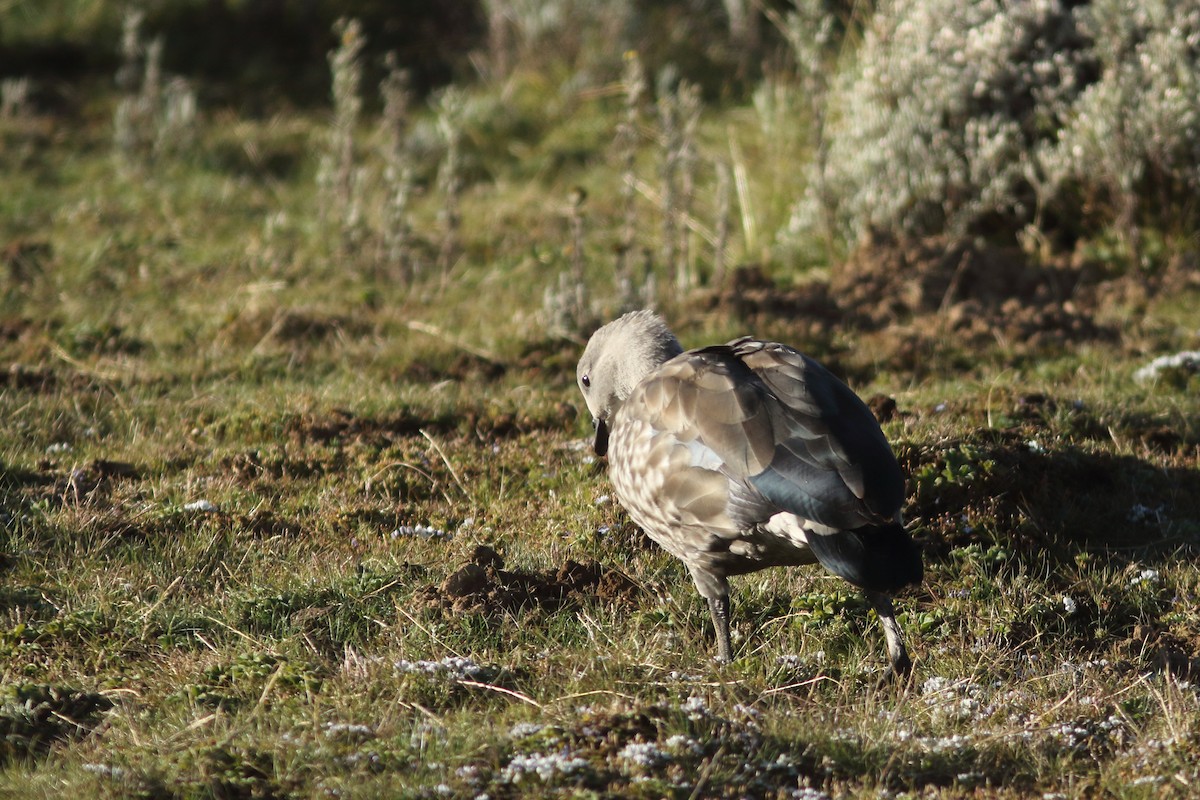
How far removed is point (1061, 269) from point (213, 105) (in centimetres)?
753

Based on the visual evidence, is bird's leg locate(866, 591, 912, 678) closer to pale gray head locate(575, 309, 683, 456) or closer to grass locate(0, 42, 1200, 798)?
grass locate(0, 42, 1200, 798)

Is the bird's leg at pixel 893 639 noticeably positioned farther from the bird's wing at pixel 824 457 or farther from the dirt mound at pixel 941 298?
the dirt mound at pixel 941 298

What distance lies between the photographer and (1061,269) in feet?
27.9

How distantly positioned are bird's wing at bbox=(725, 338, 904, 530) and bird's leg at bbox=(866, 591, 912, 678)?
1.62 ft

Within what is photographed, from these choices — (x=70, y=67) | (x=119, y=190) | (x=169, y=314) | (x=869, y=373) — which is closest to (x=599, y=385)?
(x=869, y=373)

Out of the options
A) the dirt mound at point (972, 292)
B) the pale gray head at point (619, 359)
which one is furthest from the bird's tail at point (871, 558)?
the dirt mound at point (972, 292)

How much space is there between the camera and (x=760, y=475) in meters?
4.25

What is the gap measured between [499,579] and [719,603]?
0.81m

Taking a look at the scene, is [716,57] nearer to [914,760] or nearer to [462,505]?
[462,505]

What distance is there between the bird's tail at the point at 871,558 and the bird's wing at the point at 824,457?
0.20 feet

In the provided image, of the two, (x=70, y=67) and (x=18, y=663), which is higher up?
(x=70, y=67)

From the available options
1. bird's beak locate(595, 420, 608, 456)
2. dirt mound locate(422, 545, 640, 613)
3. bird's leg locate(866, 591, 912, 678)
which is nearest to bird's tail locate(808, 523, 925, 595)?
bird's leg locate(866, 591, 912, 678)

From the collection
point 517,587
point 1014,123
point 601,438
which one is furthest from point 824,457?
point 1014,123

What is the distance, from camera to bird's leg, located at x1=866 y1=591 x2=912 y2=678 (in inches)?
177
